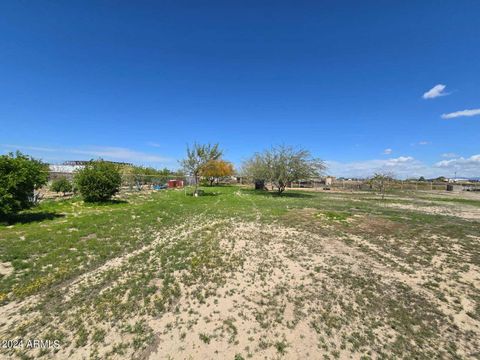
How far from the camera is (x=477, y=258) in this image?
705cm

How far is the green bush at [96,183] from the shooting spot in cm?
1558

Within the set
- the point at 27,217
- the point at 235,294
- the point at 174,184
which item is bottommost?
the point at 235,294

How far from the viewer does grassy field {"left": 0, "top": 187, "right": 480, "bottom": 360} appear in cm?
346

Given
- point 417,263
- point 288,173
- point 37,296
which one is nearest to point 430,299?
point 417,263

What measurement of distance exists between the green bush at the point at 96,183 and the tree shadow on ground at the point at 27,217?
406 centimetres

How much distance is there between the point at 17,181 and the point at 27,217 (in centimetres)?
205

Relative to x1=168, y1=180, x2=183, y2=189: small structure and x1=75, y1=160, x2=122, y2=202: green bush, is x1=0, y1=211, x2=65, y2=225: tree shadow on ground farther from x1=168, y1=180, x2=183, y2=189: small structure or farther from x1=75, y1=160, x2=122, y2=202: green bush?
x1=168, y1=180, x2=183, y2=189: small structure

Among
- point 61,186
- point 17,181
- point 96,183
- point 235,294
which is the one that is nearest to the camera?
point 235,294

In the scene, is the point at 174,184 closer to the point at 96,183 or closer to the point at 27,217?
the point at 96,183

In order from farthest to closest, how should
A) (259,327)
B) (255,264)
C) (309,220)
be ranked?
(309,220) < (255,264) < (259,327)

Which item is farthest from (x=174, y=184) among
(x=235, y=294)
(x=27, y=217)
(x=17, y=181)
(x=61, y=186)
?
(x=235, y=294)

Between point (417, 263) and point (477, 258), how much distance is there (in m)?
2.23

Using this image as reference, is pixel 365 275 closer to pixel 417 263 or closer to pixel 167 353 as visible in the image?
pixel 417 263

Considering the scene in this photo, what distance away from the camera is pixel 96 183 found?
1564 cm
